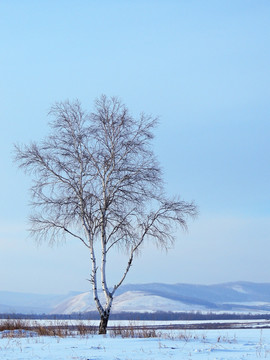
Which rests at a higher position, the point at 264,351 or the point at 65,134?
the point at 65,134

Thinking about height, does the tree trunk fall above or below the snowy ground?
above

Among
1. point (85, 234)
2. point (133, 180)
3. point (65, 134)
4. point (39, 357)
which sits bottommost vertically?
point (39, 357)

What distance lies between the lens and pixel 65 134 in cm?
2605

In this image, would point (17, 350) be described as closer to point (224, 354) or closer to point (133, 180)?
point (224, 354)

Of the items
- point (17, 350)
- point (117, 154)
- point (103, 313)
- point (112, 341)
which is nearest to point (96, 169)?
point (117, 154)

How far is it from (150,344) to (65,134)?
12135 mm

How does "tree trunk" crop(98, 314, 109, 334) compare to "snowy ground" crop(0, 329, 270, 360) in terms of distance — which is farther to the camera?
"tree trunk" crop(98, 314, 109, 334)

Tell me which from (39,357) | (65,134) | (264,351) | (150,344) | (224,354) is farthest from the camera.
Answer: (65,134)

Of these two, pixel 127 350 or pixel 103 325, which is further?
pixel 103 325

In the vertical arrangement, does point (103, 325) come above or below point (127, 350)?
above

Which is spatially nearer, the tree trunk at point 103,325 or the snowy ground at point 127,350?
the snowy ground at point 127,350

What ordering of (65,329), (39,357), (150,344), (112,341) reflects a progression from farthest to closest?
(65,329) < (112,341) < (150,344) < (39,357)

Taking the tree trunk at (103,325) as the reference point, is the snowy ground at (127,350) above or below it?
below

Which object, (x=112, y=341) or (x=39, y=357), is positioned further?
(x=112, y=341)
